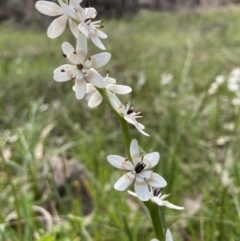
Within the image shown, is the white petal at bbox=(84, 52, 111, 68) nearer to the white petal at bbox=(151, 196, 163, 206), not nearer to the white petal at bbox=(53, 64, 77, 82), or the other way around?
the white petal at bbox=(53, 64, 77, 82)

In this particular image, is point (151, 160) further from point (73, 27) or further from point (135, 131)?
point (135, 131)

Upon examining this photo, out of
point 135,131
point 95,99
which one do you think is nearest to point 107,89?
point 95,99

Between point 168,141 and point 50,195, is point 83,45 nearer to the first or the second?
point 50,195

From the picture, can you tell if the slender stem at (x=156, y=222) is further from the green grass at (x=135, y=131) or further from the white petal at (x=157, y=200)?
the green grass at (x=135, y=131)

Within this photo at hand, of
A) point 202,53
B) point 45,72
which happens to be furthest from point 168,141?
point 202,53

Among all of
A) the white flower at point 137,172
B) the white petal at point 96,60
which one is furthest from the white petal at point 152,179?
the white petal at point 96,60
